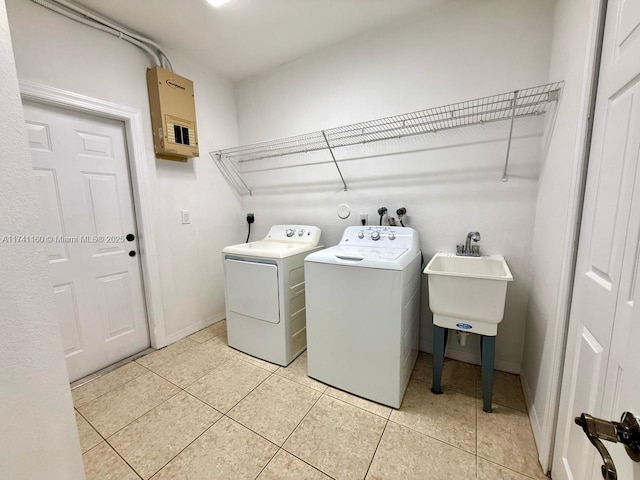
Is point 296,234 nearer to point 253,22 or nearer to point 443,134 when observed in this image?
point 443,134

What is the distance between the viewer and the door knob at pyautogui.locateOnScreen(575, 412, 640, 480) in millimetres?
418

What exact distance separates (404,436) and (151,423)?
1.48 meters

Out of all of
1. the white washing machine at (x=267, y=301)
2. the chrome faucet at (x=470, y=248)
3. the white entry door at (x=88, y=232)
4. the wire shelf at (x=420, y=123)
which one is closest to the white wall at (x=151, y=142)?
the white entry door at (x=88, y=232)

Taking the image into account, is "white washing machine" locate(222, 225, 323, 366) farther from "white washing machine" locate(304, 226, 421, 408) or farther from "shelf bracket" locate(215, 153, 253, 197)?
"shelf bracket" locate(215, 153, 253, 197)

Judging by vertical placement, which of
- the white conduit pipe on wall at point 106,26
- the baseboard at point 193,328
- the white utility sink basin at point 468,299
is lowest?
the baseboard at point 193,328

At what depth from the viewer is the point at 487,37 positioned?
172cm

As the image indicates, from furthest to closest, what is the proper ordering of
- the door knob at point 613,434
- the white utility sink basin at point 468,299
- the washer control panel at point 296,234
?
the washer control panel at point 296,234
the white utility sink basin at point 468,299
the door knob at point 613,434

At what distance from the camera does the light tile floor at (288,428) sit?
1.23 m

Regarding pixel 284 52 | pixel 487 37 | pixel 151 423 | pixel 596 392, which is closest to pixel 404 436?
pixel 596 392

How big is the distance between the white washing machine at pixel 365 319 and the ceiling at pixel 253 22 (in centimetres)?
169

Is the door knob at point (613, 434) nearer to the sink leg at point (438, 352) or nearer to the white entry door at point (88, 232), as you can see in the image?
the sink leg at point (438, 352)

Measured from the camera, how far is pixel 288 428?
1.46 m

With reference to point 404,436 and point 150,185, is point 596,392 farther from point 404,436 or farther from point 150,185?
point 150,185

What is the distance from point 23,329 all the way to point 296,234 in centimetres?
186
